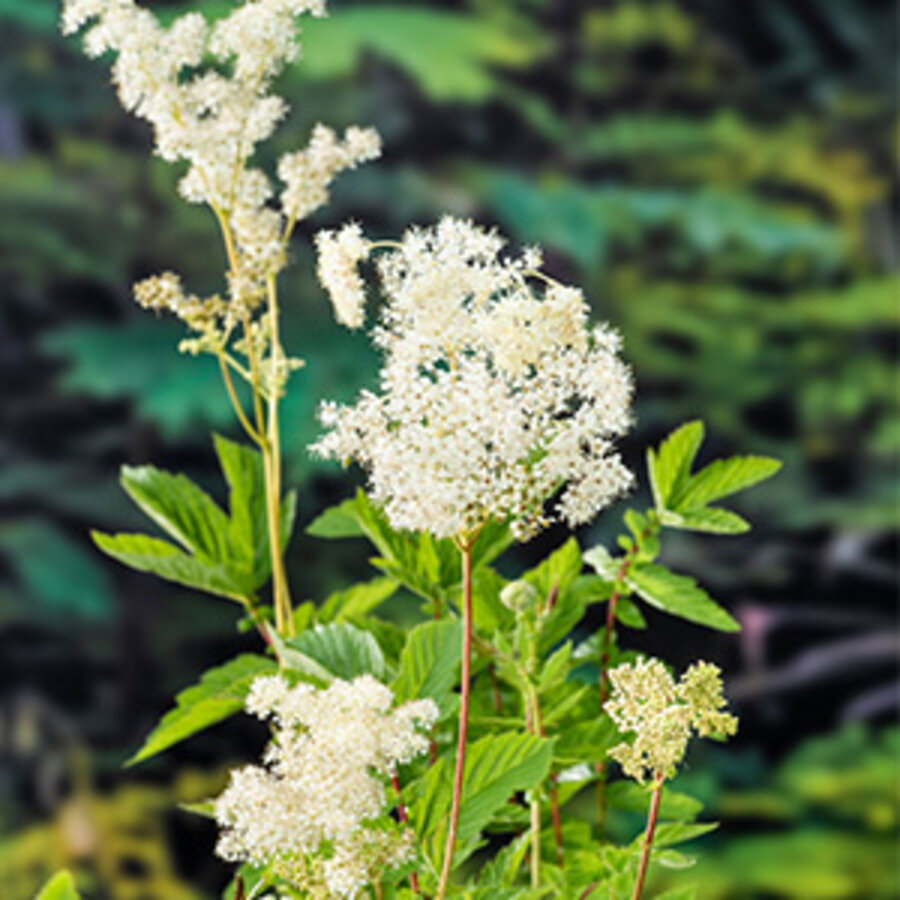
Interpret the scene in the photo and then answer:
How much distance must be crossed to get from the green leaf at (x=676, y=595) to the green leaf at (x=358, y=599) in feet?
0.32

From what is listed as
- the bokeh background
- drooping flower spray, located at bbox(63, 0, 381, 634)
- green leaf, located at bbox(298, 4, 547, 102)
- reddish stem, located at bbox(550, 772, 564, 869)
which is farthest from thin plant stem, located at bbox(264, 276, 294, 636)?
green leaf, located at bbox(298, 4, 547, 102)

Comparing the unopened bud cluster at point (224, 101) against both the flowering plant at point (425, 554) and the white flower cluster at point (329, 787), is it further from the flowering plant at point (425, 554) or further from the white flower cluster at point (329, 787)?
the white flower cluster at point (329, 787)

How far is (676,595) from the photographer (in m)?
0.43

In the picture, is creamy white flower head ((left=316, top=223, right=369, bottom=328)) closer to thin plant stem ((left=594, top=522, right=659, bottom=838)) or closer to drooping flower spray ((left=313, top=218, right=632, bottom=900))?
drooping flower spray ((left=313, top=218, right=632, bottom=900))

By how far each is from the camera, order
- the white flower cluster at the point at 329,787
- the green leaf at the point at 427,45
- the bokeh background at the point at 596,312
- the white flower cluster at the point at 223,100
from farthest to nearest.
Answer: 1. the green leaf at the point at 427,45
2. the bokeh background at the point at 596,312
3. the white flower cluster at the point at 223,100
4. the white flower cluster at the point at 329,787

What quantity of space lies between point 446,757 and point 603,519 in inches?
97.5

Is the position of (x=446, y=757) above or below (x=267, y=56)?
below

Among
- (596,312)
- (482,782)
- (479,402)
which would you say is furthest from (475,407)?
(596,312)

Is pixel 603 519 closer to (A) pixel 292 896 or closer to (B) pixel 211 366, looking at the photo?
(B) pixel 211 366

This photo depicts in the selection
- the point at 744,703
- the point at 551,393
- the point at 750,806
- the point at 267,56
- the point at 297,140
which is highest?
the point at 297,140

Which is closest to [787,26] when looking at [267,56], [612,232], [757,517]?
[612,232]

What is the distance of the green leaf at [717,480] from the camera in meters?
0.46

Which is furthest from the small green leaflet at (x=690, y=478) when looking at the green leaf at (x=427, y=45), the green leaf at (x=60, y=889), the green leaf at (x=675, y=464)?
the green leaf at (x=427, y=45)

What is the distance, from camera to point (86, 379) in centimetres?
267
